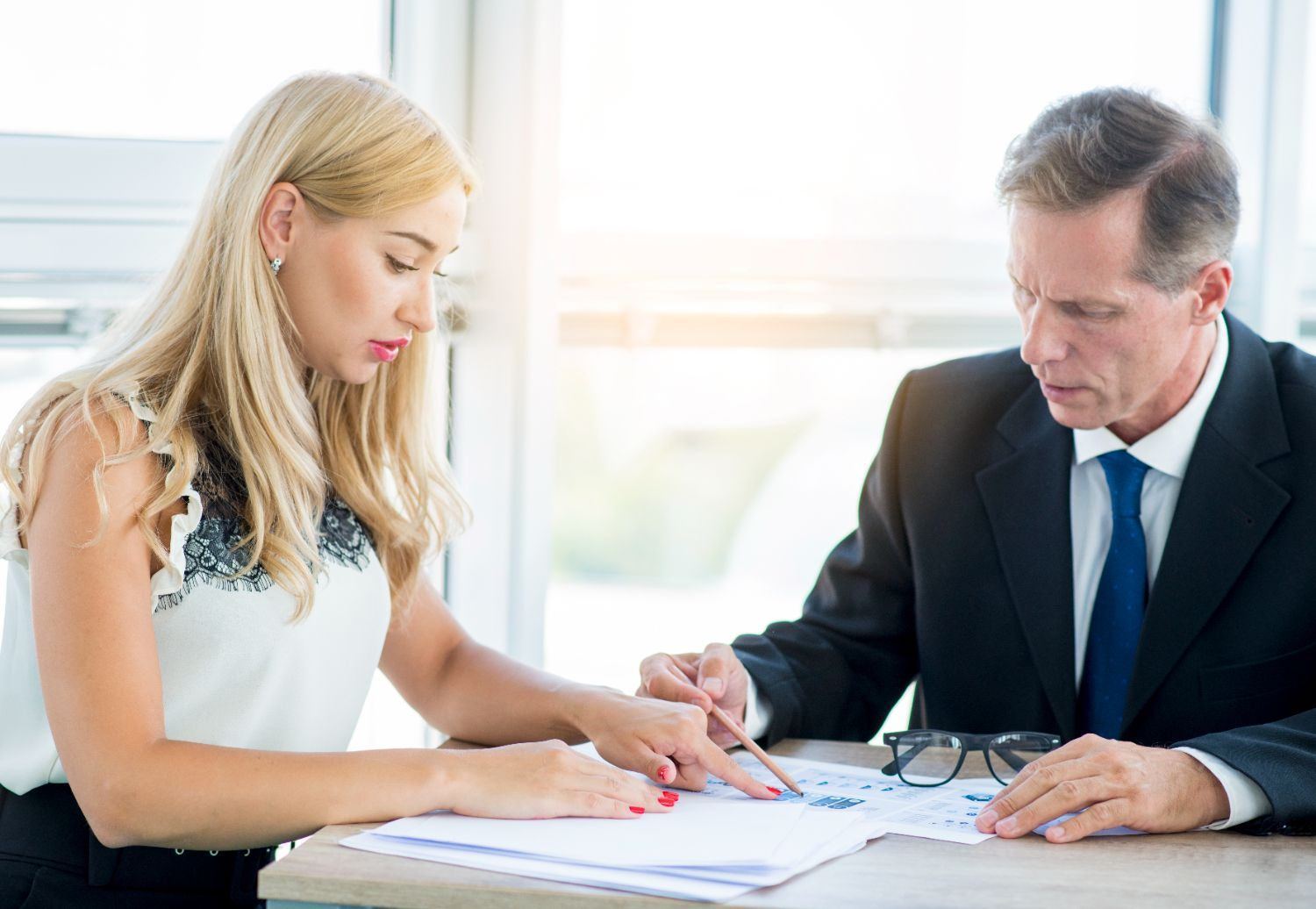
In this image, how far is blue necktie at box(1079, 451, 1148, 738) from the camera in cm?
159

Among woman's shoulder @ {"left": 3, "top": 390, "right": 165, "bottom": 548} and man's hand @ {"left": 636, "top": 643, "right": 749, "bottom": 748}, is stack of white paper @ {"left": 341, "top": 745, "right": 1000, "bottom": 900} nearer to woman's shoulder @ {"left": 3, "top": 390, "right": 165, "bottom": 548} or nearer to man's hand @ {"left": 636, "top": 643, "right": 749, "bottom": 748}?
Result: man's hand @ {"left": 636, "top": 643, "right": 749, "bottom": 748}

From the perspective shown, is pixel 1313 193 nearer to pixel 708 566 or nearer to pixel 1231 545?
pixel 1231 545

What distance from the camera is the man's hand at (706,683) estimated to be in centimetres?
145

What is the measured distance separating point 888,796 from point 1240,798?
0.33m

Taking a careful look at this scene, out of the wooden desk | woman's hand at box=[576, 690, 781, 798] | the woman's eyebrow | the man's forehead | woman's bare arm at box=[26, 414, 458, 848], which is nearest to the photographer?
the wooden desk

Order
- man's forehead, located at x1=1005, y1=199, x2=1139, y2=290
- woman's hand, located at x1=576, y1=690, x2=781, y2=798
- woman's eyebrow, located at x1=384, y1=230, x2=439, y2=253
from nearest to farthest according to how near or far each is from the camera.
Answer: woman's hand, located at x1=576, y1=690, x2=781, y2=798 → woman's eyebrow, located at x1=384, y1=230, x2=439, y2=253 → man's forehead, located at x1=1005, y1=199, x2=1139, y2=290

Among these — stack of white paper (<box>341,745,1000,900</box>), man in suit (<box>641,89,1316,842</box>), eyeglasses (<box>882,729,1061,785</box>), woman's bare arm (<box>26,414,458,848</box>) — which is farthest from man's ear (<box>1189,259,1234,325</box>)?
woman's bare arm (<box>26,414,458,848</box>)

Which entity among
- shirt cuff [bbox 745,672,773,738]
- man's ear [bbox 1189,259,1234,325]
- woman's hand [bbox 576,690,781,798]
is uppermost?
man's ear [bbox 1189,259,1234,325]

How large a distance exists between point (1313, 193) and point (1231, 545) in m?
1.19

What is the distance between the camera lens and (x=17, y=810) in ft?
4.33

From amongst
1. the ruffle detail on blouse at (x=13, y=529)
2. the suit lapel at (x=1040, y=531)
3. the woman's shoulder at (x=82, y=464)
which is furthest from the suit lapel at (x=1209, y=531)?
the ruffle detail on blouse at (x=13, y=529)

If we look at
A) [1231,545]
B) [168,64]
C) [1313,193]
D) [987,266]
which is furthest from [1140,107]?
[168,64]

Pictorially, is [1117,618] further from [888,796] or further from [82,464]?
[82,464]

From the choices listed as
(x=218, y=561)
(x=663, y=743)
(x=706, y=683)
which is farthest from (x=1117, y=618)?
(x=218, y=561)
